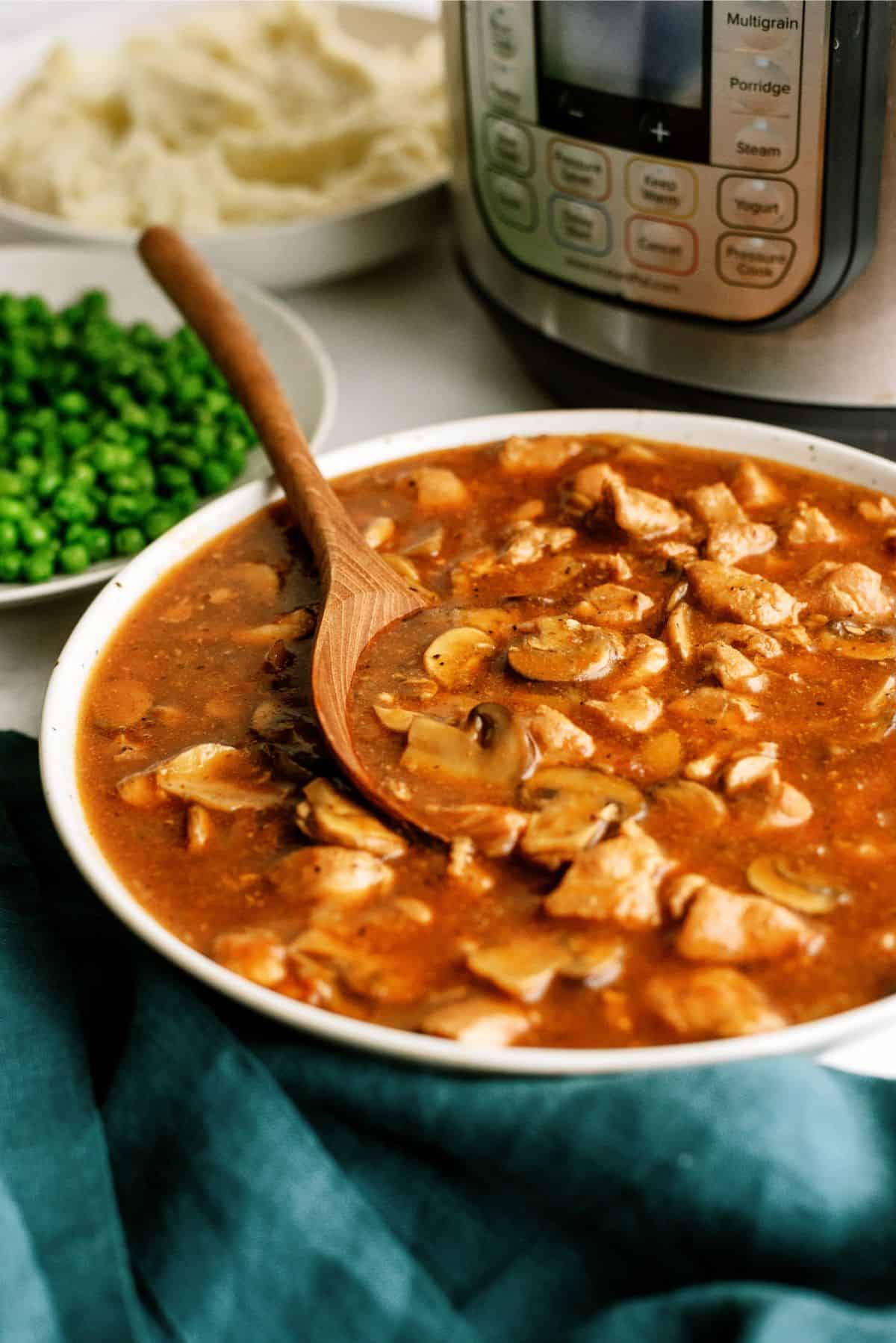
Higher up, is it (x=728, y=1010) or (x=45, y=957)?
(x=728, y=1010)

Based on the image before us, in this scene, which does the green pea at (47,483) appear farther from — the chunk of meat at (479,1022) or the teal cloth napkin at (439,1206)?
the chunk of meat at (479,1022)

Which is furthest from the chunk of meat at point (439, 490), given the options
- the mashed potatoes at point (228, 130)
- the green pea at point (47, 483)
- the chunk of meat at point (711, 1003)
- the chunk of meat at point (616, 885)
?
the mashed potatoes at point (228, 130)

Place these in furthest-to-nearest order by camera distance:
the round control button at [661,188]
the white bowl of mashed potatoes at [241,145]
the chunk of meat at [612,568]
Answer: the white bowl of mashed potatoes at [241,145], the round control button at [661,188], the chunk of meat at [612,568]

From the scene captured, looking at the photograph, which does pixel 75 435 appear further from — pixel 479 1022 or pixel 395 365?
pixel 479 1022

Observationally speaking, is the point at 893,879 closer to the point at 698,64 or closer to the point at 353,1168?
the point at 353,1168

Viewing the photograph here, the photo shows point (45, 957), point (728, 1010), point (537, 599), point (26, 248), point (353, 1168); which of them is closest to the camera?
point (728, 1010)

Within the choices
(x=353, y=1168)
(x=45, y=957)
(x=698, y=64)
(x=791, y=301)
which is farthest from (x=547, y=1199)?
(x=698, y=64)

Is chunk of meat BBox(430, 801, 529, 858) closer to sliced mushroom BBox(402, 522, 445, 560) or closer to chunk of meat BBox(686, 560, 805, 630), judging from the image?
chunk of meat BBox(686, 560, 805, 630)

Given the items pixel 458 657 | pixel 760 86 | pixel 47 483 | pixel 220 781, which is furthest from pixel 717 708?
pixel 47 483
